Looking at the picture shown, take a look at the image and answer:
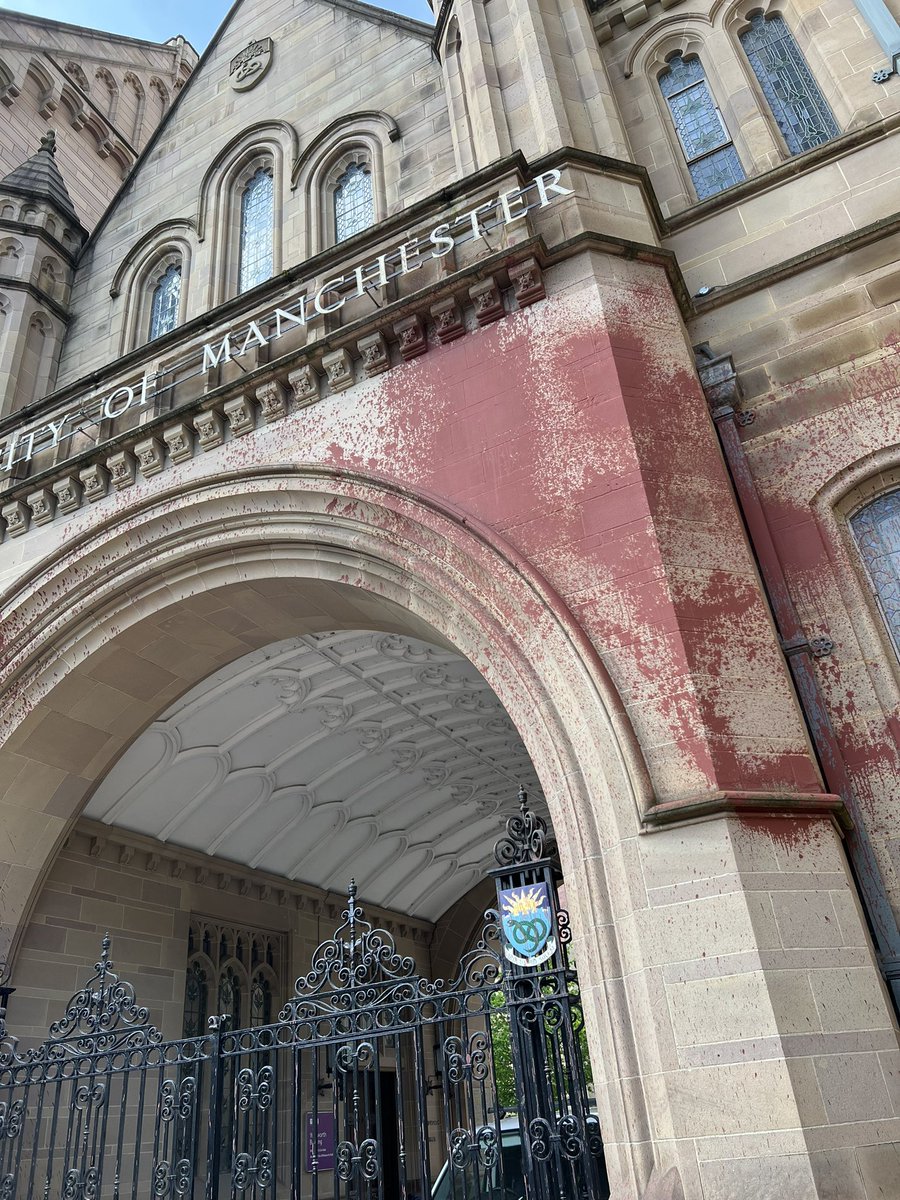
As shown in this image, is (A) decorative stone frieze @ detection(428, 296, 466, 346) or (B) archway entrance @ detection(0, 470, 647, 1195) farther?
(A) decorative stone frieze @ detection(428, 296, 466, 346)

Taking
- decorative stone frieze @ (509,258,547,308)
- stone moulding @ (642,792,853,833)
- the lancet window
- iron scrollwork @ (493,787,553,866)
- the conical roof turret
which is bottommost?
stone moulding @ (642,792,853,833)

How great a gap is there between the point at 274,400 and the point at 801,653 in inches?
171

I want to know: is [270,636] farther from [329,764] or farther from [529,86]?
[529,86]

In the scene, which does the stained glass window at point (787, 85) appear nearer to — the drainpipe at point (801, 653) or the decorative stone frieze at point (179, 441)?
the drainpipe at point (801, 653)

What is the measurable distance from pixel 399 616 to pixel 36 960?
5.33 metres

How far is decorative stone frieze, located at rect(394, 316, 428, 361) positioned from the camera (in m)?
6.93

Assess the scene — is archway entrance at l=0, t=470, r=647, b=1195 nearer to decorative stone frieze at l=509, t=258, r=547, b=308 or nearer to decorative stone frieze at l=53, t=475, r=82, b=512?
decorative stone frieze at l=53, t=475, r=82, b=512

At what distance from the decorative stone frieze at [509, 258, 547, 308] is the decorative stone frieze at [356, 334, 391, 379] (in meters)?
1.09

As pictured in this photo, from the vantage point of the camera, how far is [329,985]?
5.71 metres

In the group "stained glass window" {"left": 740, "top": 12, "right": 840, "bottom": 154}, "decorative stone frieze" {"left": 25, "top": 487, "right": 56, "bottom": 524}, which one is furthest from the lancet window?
"stained glass window" {"left": 740, "top": 12, "right": 840, "bottom": 154}

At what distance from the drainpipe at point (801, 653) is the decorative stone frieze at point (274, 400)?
3.17 metres

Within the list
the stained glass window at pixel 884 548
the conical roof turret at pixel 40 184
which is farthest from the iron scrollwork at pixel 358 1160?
the conical roof turret at pixel 40 184

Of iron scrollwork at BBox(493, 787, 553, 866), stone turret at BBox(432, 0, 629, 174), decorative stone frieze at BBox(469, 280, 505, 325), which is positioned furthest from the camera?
stone turret at BBox(432, 0, 629, 174)

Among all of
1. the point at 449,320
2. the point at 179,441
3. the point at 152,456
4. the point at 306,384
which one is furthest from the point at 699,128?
the point at 152,456
